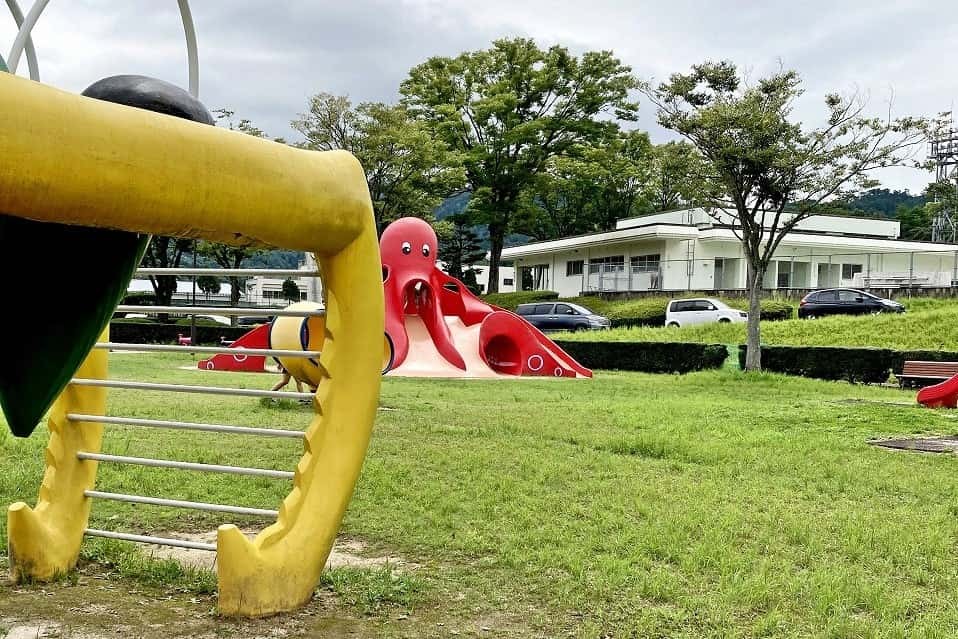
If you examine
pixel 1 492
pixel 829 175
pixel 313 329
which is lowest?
pixel 1 492

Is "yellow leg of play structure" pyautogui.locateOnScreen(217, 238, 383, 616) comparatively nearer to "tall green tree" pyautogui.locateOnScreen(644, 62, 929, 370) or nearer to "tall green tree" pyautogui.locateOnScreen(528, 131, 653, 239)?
"tall green tree" pyautogui.locateOnScreen(644, 62, 929, 370)

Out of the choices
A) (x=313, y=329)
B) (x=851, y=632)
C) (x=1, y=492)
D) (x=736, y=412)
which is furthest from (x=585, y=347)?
(x=851, y=632)

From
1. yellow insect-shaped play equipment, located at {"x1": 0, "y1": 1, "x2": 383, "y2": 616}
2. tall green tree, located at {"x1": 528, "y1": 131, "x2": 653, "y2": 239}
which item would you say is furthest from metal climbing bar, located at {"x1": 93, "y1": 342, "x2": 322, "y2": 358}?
tall green tree, located at {"x1": 528, "y1": 131, "x2": 653, "y2": 239}

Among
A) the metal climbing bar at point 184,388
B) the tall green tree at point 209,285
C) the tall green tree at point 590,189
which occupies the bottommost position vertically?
the metal climbing bar at point 184,388

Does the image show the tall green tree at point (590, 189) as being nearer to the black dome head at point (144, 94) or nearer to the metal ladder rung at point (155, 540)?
the metal ladder rung at point (155, 540)

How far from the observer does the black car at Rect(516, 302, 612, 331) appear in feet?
100

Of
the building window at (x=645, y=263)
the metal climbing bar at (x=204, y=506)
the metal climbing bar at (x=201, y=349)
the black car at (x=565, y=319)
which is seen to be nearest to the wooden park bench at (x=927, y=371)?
the black car at (x=565, y=319)

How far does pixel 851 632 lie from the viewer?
371 cm

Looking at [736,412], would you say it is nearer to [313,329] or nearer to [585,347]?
[313,329]

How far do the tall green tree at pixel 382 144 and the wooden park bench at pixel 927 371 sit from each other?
20.6 meters

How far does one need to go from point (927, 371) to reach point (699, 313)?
13.5m

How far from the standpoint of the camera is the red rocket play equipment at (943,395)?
13312mm

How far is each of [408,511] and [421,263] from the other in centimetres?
1311

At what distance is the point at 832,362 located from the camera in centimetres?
1905
